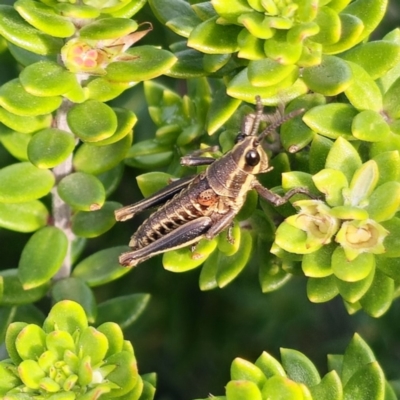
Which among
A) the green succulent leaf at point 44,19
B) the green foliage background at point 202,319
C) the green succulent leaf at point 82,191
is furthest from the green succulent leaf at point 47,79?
the green foliage background at point 202,319

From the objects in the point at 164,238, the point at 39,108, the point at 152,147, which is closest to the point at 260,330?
the point at 164,238

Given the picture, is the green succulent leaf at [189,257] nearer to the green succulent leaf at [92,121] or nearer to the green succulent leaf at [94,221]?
the green succulent leaf at [94,221]

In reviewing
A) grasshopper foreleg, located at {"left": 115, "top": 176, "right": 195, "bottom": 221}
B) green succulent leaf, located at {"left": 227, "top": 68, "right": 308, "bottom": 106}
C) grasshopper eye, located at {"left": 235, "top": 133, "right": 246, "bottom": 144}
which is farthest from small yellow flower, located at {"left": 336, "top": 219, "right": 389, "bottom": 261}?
grasshopper foreleg, located at {"left": 115, "top": 176, "right": 195, "bottom": 221}

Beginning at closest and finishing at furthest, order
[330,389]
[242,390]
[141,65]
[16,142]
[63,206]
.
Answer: [242,390] → [330,389] → [141,65] → [16,142] → [63,206]

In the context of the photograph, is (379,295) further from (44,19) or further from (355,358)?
(44,19)

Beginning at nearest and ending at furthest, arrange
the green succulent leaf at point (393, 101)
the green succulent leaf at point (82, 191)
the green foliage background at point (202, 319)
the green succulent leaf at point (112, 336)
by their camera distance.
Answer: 1. the green succulent leaf at point (112, 336)
2. the green succulent leaf at point (393, 101)
3. the green succulent leaf at point (82, 191)
4. the green foliage background at point (202, 319)

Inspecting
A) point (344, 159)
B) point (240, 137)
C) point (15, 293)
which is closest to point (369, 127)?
point (344, 159)
